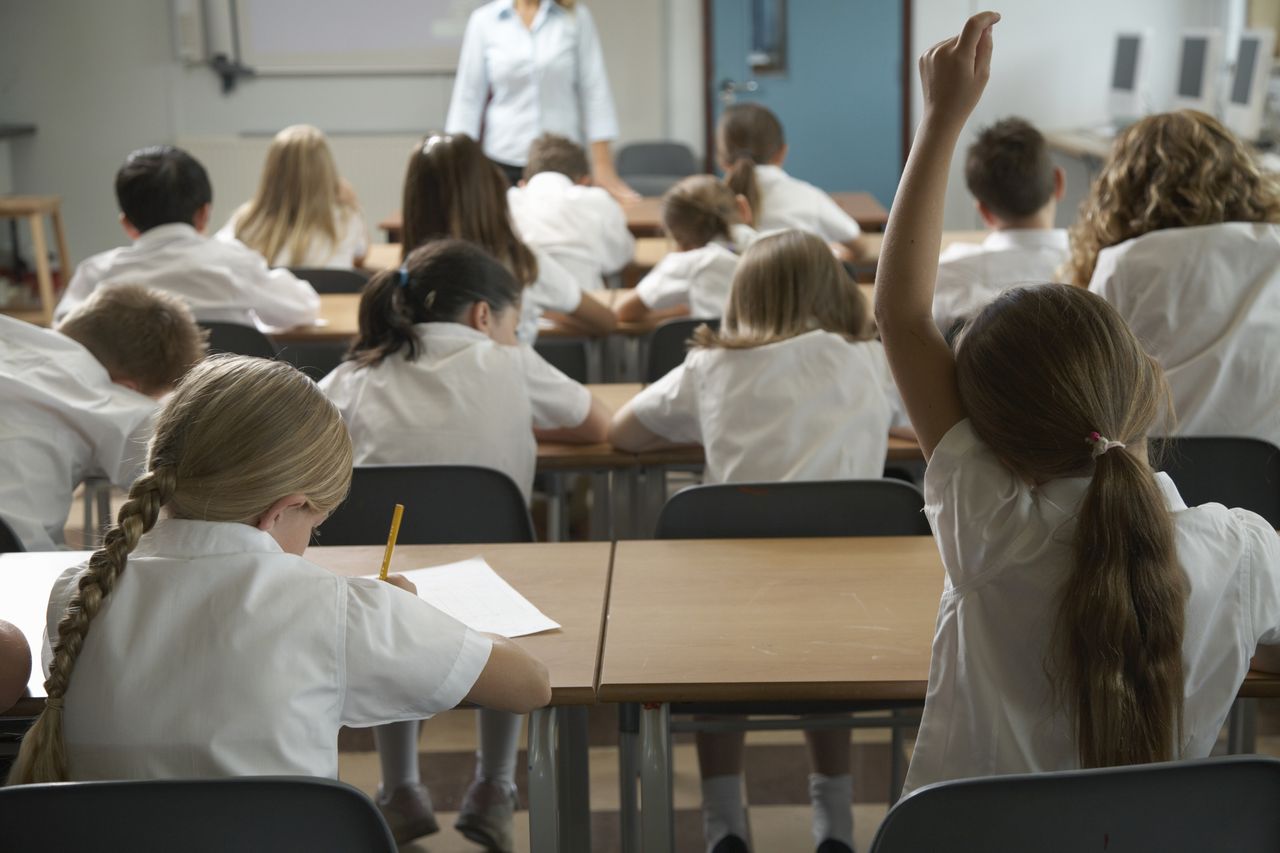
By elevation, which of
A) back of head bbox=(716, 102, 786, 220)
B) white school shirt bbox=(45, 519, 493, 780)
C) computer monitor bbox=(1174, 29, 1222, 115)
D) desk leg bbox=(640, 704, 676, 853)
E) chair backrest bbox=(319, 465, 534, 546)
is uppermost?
computer monitor bbox=(1174, 29, 1222, 115)

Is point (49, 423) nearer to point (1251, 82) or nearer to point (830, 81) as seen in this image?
point (1251, 82)

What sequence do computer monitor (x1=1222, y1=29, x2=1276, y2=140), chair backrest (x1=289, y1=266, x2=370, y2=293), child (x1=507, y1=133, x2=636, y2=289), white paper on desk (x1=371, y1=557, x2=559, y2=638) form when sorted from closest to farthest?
1. white paper on desk (x1=371, y1=557, x2=559, y2=638)
2. chair backrest (x1=289, y1=266, x2=370, y2=293)
3. child (x1=507, y1=133, x2=636, y2=289)
4. computer monitor (x1=1222, y1=29, x2=1276, y2=140)

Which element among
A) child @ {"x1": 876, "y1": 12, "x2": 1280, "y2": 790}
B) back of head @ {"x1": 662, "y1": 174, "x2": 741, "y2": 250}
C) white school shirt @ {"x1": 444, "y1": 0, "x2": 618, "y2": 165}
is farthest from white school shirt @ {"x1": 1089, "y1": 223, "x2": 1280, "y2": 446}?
white school shirt @ {"x1": 444, "y1": 0, "x2": 618, "y2": 165}

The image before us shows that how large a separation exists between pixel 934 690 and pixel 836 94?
6499 mm

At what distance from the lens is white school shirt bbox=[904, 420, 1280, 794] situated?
4.35 feet

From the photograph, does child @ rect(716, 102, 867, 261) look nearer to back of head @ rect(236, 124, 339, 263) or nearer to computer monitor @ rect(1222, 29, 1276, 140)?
back of head @ rect(236, 124, 339, 263)

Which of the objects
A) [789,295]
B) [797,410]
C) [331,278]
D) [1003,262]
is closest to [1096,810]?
[797,410]

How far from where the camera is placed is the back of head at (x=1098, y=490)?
1267 mm

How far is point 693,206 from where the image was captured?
374 centimetres

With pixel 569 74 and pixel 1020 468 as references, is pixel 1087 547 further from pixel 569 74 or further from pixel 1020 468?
pixel 569 74

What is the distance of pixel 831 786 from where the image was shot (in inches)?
87.6

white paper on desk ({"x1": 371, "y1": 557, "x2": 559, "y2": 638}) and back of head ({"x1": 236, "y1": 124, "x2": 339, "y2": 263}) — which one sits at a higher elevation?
back of head ({"x1": 236, "y1": 124, "x2": 339, "y2": 263})

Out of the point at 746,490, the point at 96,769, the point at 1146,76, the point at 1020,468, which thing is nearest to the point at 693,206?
the point at 746,490

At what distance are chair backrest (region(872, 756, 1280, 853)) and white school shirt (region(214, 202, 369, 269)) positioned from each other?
338cm
